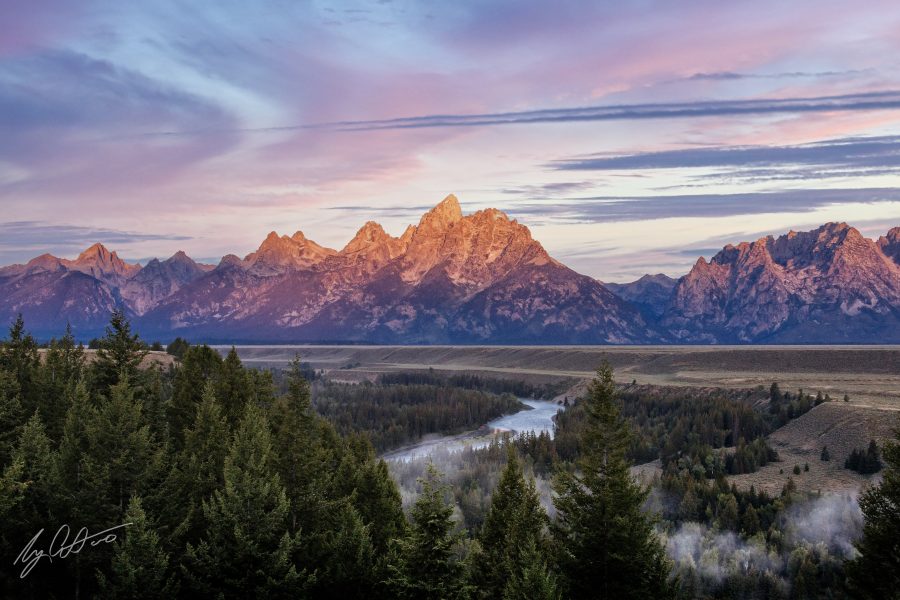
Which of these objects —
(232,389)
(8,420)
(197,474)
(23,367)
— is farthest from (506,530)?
(23,367)

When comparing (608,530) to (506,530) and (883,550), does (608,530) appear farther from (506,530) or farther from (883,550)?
(883,550)

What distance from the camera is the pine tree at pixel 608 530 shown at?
34.7 metres

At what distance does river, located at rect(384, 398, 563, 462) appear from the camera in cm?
13301

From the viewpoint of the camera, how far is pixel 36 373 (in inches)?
2830

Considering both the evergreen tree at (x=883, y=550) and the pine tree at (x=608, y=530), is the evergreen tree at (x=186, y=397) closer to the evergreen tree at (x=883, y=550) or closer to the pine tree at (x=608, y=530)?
the pine tree at (x=608, y=530)

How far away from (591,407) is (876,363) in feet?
556

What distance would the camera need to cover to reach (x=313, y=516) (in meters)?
50.5

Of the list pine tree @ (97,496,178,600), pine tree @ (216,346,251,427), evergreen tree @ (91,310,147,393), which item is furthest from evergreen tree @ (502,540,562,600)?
evergreen tree @ (91,310,147,393)

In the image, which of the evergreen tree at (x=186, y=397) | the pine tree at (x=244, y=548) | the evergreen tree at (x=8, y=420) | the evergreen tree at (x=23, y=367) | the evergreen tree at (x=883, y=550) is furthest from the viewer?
the evergreen tree at (x=23, y=367)

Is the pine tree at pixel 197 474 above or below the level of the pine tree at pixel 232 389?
below

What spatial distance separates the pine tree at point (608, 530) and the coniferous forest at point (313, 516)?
0.08m

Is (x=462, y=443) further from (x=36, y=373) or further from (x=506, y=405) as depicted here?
(x=36, y=373)
